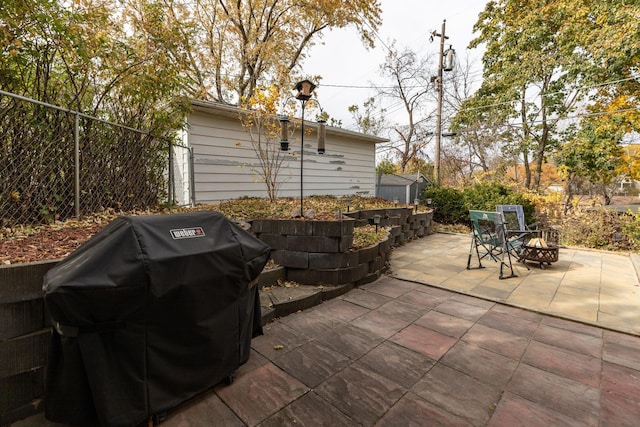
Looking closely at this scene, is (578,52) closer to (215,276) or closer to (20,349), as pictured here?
(215,276)

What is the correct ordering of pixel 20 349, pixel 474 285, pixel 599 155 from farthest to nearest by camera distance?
1. pixel 599 155
2. pixel 474 285
3. pixel 20 349

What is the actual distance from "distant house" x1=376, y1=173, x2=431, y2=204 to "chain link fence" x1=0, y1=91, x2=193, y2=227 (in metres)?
9.91

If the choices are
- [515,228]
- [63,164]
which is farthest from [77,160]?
[515,228]

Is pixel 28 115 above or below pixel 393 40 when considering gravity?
below

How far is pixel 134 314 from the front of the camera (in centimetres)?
128

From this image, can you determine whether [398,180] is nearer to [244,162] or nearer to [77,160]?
[244,162]

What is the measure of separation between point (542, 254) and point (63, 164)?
6.36 m

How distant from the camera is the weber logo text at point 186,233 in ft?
4.82

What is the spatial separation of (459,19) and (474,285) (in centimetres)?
1147

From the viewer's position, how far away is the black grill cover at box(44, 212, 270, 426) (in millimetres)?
1186

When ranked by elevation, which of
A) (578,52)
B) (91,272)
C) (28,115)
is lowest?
(91,272)

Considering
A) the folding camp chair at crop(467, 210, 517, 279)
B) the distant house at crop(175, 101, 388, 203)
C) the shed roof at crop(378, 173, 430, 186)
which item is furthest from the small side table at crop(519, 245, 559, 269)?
the shed roof at crop(378, 173, 430, 186)

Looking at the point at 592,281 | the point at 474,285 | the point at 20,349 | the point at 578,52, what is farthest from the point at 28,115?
the point at 578,52

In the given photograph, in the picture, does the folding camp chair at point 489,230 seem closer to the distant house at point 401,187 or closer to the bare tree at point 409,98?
the distant house at point 401,187
